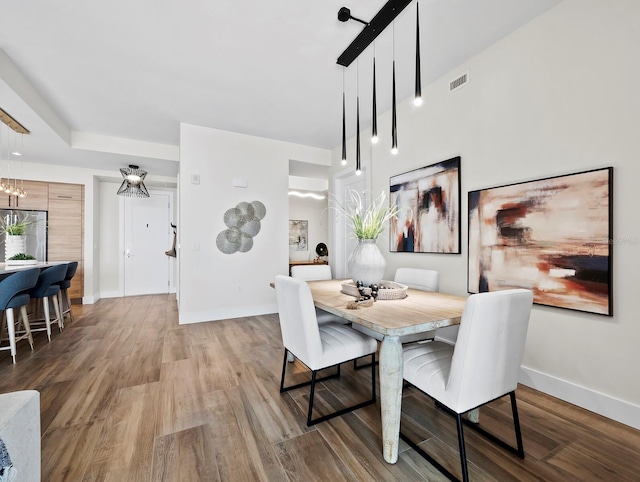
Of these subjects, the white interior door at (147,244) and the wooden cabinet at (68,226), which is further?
the white interior door at (147,244)

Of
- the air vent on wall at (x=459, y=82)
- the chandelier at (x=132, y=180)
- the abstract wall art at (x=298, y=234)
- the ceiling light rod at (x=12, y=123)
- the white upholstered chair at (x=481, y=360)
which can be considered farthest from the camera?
the abstract wall art at (x=298, y=234)

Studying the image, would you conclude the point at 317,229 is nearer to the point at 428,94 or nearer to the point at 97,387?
the point at 428,94

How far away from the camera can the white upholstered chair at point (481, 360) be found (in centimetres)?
121

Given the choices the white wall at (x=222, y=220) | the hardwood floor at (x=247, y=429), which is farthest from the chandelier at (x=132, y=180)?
the hardwood floor at (x=247, y=429)

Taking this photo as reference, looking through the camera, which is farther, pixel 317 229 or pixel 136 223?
pixel 317 229

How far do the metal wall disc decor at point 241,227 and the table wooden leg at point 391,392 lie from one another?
3402 mm

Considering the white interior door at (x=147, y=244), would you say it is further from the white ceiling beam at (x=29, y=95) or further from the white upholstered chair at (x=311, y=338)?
the white upholstered chair at (x=311, y=338)

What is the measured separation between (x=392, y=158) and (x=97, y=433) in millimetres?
3689

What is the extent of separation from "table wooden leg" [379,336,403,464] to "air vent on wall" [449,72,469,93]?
8.46 ft

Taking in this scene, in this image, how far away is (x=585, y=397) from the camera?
75.8 inches

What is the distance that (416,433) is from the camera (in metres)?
1.68

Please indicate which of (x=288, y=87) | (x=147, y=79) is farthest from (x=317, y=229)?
(x=147, y=79)

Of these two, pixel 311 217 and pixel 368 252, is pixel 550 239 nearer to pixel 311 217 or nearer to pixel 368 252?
pixel 368 252

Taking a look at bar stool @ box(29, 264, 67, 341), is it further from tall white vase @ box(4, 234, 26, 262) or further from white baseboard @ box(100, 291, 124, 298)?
white baseboard @ box(100, 291, 124, 298)
